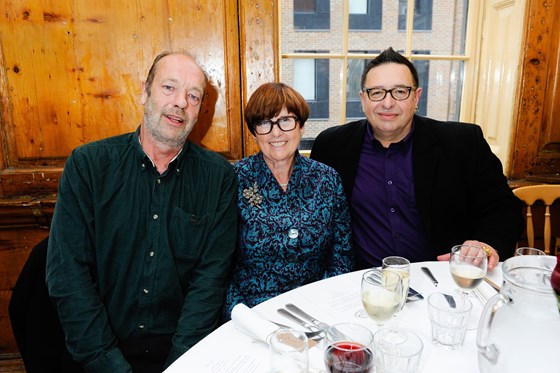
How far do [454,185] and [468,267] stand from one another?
86cm

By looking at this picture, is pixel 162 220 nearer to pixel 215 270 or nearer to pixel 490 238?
pixel 215 270

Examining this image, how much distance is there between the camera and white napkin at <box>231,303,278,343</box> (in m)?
0.95

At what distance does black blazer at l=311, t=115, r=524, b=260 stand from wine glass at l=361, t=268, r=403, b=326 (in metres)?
0.98

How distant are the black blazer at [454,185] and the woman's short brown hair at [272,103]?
438 mm

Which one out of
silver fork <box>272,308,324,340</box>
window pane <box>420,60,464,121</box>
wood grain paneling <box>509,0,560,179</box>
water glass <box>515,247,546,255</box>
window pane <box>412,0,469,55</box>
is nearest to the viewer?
silver fork <box>272,308,324,340</box>

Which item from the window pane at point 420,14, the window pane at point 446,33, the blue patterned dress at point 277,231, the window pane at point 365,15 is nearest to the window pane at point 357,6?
the window pane at point 365,15

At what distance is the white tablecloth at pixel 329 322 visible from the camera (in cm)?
88

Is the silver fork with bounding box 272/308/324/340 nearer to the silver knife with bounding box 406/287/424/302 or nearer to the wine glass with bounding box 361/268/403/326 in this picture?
the wine glass with bounding box 361/268/403/326

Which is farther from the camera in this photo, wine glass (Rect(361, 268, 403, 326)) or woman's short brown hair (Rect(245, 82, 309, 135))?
woman's short brown hair (Rect(245, 82, 309, 135))

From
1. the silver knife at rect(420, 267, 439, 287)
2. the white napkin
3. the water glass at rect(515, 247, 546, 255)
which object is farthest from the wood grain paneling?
the white napkin

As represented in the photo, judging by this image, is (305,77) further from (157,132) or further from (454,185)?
(157,132)

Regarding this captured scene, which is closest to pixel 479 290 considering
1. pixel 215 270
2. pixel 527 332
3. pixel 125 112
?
pixel 527 332

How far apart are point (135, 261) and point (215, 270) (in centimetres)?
29

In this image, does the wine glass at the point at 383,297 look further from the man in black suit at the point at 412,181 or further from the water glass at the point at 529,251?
the man in black suit at the point at 412,181
